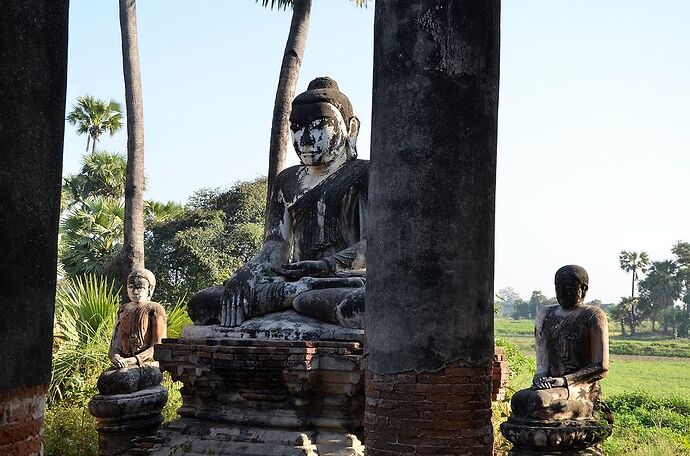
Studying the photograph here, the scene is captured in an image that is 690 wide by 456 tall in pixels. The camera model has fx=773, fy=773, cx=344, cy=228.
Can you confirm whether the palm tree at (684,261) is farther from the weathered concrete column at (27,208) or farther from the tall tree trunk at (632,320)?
the weathered concrete column at (27,208)

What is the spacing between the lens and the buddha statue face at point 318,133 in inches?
299

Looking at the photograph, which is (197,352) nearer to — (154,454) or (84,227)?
(154,454)

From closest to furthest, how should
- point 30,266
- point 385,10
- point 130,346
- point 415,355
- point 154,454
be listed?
point 30,266 < point 415,355 < point 385,10 < point 154,454 < point 130,346

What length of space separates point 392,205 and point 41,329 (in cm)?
210

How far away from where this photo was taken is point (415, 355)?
4176mm

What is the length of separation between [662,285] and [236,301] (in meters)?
49.7

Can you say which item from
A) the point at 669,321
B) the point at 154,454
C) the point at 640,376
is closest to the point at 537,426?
the point at 154,454

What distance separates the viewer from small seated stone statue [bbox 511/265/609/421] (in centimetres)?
604

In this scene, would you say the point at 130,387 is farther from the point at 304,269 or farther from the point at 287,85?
the point at 287,85

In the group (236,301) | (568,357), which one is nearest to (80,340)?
(236,301)

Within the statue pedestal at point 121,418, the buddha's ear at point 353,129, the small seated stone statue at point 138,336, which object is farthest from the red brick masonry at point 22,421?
the buddha's ear at point 353,129

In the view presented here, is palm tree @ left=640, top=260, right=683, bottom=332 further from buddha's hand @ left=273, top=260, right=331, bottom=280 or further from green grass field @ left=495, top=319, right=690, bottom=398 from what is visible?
buddha's hand @ left=273, top=260, right=331, bottom=280

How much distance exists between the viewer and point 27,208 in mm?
2848

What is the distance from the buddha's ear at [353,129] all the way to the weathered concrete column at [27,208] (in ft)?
16.3
